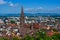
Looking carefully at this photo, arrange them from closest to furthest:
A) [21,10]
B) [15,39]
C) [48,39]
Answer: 1. [48,39]
2. [15,39]
3. [21,10]

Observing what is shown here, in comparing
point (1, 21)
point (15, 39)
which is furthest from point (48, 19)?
point (15, 39)

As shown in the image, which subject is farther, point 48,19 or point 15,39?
point 48,19

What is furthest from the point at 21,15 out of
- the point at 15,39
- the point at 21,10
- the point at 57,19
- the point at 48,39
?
the point at 48,39

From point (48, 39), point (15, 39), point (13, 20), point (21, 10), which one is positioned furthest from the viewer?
point (13, 20)

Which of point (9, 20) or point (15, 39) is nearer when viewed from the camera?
point (15, 39)

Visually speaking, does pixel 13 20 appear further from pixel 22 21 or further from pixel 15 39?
pixel 15 39

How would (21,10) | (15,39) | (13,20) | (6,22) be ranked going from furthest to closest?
(13,20) < (6,22) < (21,10) < (15,39)

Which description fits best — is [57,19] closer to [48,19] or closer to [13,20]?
[48,19]

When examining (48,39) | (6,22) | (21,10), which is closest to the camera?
(48,39)

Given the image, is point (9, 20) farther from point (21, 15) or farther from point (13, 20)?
point (21, 15)
